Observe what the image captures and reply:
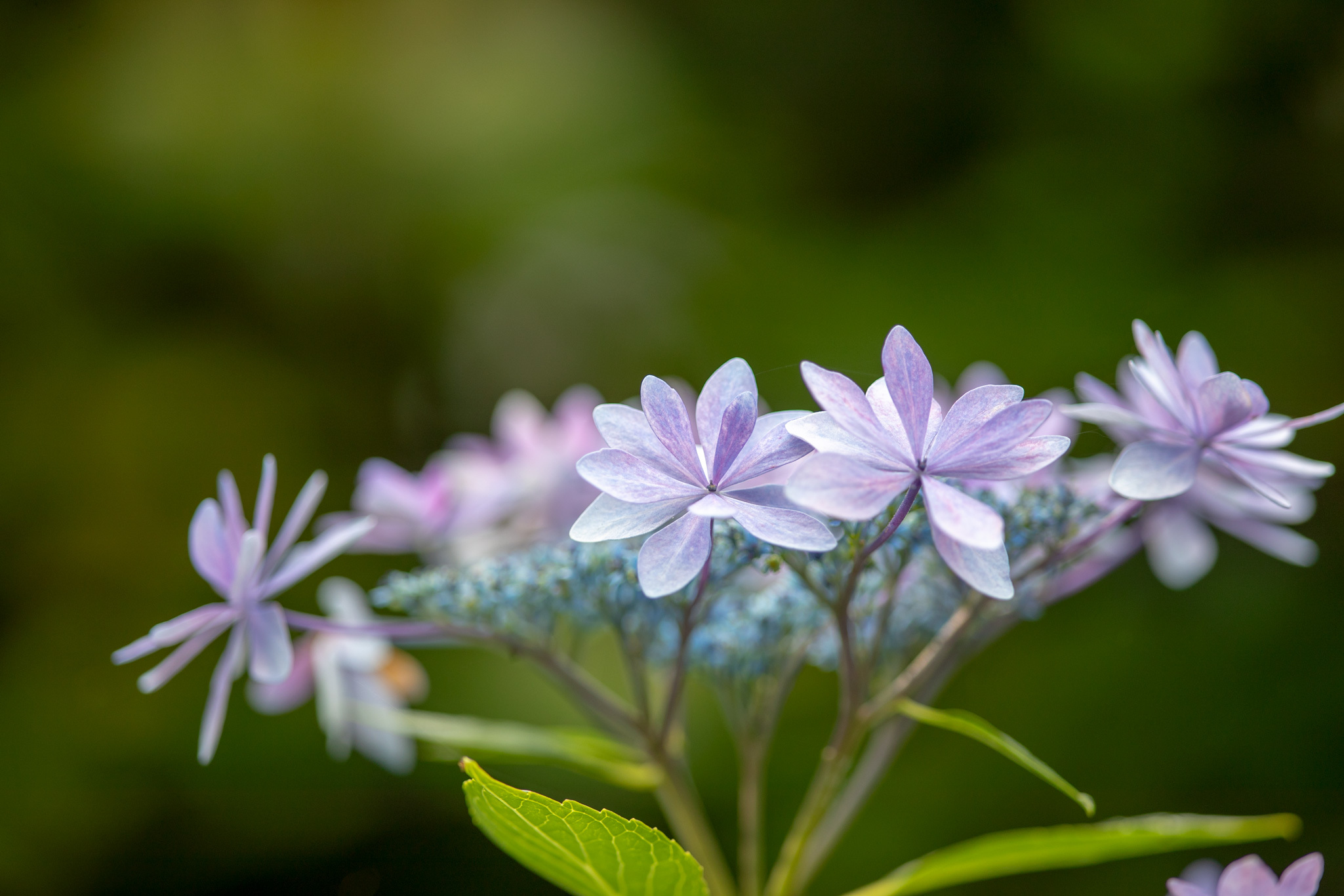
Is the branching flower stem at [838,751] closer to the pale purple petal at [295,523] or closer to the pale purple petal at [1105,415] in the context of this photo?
the pale purple petal at [1105,415]

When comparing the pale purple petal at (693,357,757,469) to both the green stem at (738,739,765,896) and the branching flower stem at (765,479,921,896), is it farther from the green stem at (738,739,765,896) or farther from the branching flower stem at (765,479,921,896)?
the green stem at (738,739,765,896)

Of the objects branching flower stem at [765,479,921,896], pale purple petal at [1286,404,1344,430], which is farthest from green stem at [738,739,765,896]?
pale purple petal at [1286,404,1344,430]

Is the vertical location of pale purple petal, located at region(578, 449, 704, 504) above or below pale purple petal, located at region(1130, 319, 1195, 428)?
above

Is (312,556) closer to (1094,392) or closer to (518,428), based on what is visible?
(518,428)

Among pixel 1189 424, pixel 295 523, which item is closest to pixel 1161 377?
pixel 1189 424

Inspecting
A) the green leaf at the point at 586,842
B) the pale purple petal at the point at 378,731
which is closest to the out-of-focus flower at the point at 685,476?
the green leaf at the point at 586,842
